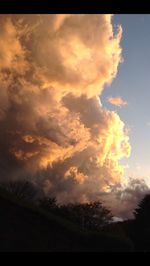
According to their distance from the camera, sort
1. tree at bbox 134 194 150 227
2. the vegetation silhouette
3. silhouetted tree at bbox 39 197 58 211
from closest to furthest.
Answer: the vegetation silhouette → tree at bbox 134 194 150 227 → silhouetted tree at bbox 39 197 58 211

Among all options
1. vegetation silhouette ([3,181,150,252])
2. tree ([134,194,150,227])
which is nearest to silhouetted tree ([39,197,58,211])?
tree ([134,194,150,227])

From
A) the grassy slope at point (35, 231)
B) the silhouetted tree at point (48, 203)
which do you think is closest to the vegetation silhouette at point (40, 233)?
the grassy slope at point (35, 231)

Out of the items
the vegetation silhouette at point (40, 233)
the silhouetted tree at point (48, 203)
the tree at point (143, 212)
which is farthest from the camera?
the silhouetted tree at point (48, 203)

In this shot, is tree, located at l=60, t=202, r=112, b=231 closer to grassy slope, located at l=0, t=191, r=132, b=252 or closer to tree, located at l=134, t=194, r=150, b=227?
tree, located at l=134, t=194, r=150, b=227

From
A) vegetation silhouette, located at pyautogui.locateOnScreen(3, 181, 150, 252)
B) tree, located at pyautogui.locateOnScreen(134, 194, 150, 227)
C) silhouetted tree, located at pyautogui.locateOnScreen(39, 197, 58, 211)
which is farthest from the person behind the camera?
silhouetted tree, located at pyautogui.locateOnScreen(39, 197, 58, 211)

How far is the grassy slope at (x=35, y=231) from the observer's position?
15788mm

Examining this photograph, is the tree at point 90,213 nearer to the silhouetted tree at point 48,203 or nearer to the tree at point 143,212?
the silhouetted tree at point 48,203

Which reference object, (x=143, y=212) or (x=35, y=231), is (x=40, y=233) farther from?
(x=143, y=212)

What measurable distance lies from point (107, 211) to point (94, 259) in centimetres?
8627

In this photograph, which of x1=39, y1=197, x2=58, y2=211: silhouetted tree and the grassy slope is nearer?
the grassy slope

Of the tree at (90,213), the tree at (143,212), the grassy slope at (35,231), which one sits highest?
the tree at (90,213)

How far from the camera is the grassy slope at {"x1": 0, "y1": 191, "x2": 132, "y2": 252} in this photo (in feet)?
51.8
